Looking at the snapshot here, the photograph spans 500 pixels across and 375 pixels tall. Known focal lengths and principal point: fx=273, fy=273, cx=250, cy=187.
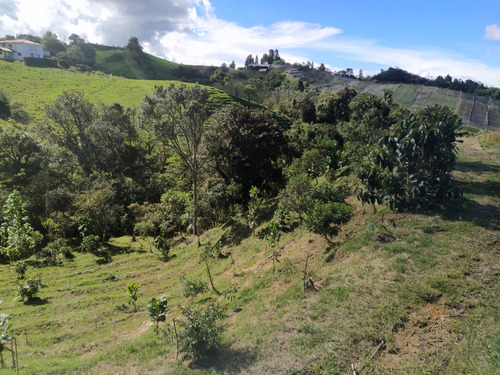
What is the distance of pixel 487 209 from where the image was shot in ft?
36.0

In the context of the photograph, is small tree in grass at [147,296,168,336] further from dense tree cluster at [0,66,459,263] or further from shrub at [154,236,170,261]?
shrub at [154,236,170,261]

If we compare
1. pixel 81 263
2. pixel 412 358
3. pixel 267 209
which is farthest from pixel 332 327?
pixel 81 263

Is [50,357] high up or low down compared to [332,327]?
down

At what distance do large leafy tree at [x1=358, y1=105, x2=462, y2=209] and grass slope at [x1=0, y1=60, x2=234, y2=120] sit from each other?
138 feet

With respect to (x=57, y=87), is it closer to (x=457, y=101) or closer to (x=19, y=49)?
(x=19, y=49)

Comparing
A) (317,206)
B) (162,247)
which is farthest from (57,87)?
(317,206)

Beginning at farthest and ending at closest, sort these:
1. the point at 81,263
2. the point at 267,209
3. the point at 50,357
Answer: the point at 267,209
the point at 81,263
the point at 50,357

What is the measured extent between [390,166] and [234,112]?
11.4m

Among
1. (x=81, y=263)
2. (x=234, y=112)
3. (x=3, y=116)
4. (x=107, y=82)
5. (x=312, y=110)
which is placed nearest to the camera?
(x=81, y=263)

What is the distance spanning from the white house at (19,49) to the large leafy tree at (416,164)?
330ft

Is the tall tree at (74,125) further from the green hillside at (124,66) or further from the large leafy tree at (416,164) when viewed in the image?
the green hillside at (124,66)

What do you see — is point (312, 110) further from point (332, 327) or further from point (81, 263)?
point (332, 327)

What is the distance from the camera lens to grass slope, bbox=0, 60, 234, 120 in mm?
46537

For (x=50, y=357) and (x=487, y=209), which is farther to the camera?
(x=487, y=209)
